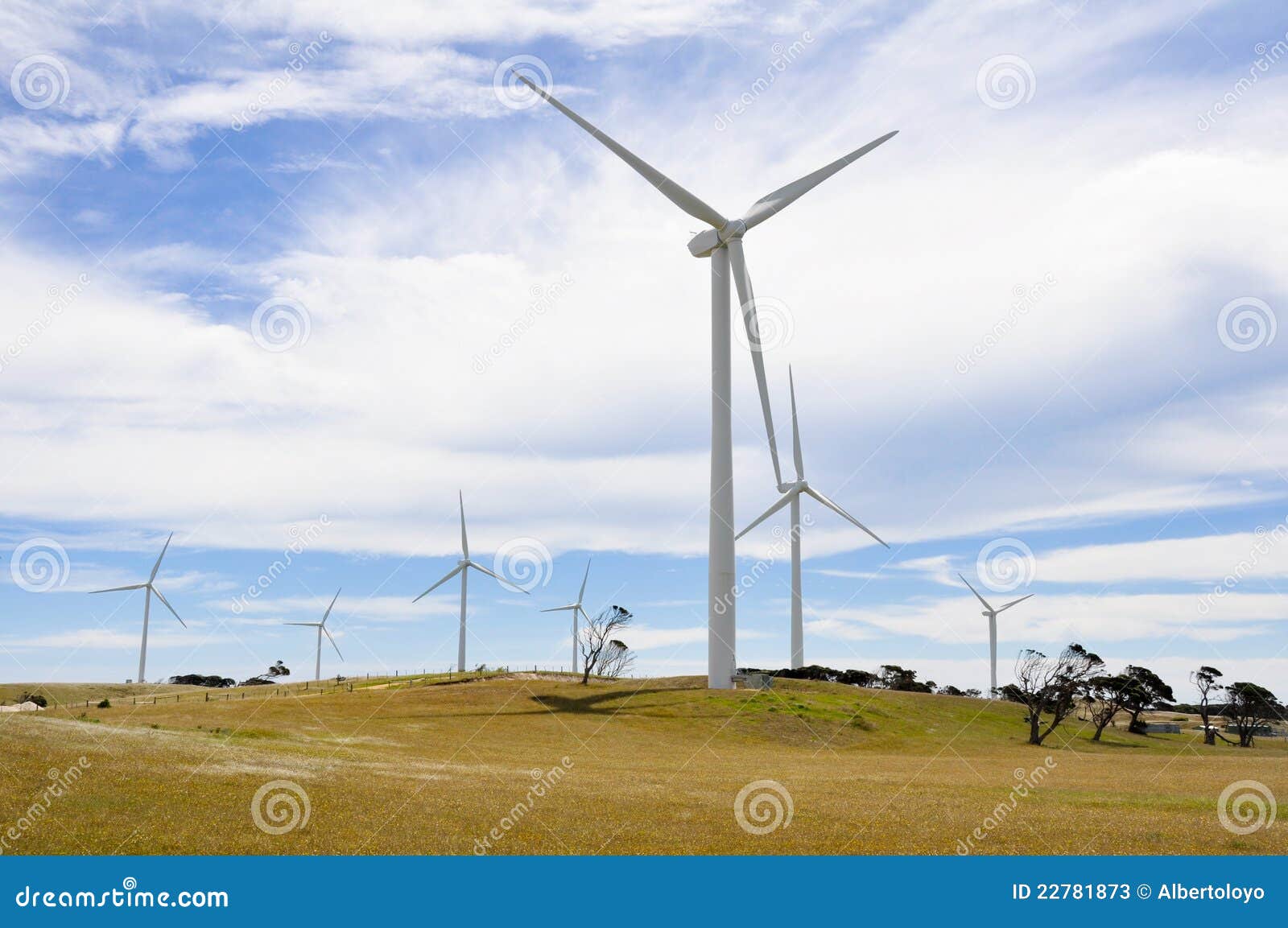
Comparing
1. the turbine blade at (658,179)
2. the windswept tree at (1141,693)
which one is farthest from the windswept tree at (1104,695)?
the turbine blade at (658,179)

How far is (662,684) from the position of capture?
100875 millimetres

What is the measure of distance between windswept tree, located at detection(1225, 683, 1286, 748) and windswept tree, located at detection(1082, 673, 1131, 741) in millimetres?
11709

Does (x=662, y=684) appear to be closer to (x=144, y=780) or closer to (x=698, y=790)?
(x=698, y=790)

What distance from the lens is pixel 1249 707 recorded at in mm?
111062

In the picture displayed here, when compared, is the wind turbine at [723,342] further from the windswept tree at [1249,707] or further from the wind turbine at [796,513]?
the windswept tree at [1249,707]

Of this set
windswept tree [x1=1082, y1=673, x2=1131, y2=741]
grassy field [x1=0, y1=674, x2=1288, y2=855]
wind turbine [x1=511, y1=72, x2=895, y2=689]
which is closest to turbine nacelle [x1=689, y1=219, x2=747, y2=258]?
wind turbine [x1=511, y1=72, x2=895, y2=689]

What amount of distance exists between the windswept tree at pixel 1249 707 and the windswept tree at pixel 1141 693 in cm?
761

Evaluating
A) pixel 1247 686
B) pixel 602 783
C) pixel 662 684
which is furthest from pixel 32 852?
pixel 1247 686

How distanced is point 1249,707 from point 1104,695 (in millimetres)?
15347

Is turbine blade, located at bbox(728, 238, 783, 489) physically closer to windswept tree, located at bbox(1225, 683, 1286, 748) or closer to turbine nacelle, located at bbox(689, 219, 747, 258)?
turbine nacelle, located at bbox(689, 219, 747, 258)

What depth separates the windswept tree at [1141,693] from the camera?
375ft

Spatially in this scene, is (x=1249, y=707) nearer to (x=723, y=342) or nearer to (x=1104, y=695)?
(x=1104, y=695)

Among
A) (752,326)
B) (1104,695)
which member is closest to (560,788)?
(752,326)

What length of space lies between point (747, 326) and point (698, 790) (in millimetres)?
52006
